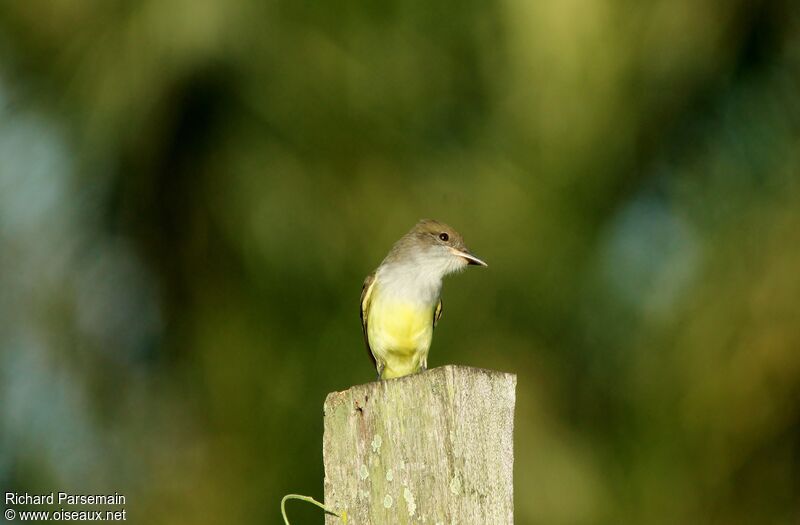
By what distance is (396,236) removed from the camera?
654 cm

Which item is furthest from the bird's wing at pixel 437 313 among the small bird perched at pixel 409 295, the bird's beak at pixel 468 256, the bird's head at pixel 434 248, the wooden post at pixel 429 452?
the wooden post at pixel 429 452

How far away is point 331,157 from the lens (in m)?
6.20

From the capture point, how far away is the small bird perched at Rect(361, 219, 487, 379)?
646 cm

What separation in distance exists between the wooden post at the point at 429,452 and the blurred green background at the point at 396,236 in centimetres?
236

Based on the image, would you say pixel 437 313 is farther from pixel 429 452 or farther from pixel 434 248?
pixel 429 452

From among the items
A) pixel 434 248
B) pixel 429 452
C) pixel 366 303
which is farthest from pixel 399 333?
pixel 429 452

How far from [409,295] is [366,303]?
9.9 inches

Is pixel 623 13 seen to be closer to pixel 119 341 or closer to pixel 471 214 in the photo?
pixel 471 214

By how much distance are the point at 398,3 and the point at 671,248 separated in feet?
6.04

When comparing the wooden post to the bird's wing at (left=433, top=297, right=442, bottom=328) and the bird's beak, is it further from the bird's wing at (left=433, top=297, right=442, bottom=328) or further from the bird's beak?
the bird's wing at (left=433, top=297, right=442, bottom=328)

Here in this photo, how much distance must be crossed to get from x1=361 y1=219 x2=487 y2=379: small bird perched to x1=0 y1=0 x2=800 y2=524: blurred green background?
3.8 inches

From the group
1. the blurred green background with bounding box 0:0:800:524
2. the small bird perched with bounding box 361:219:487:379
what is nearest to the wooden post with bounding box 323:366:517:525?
the blurred green background with bounding box 0:0:800:524

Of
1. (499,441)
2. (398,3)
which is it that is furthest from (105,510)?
(499,441)

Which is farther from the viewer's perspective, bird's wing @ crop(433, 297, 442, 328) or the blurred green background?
bird's wing @ crop(433, 297, 442, 328)
